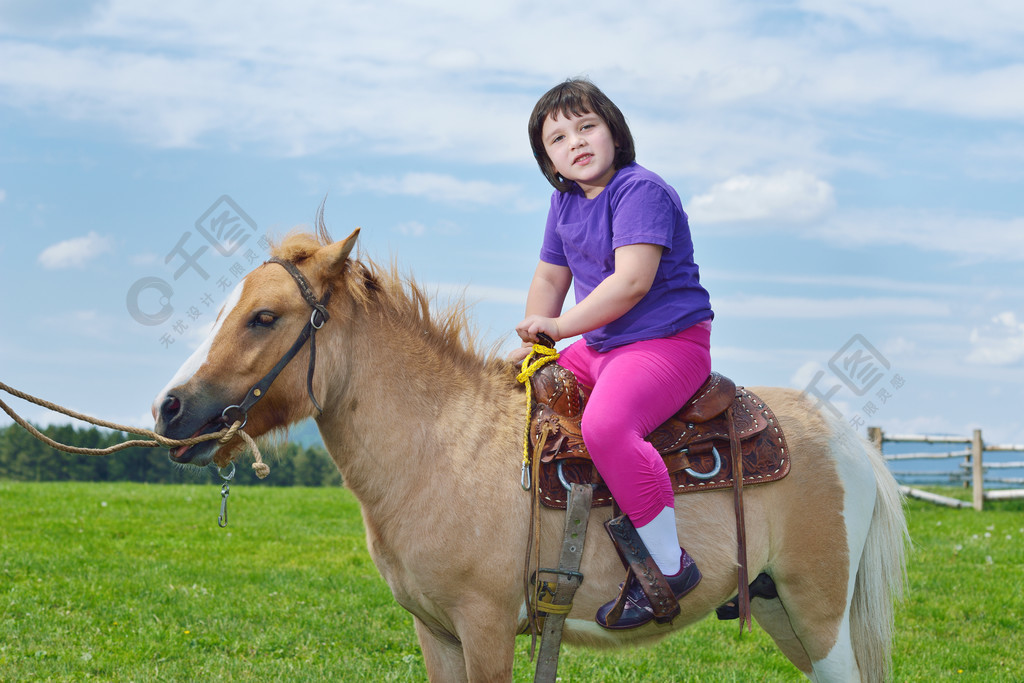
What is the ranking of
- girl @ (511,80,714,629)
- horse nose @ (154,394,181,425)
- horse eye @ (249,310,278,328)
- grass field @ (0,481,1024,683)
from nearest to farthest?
1. horse nose @ (154,394,181,425)
2. horse eye @ (249,310,278,328)
3. girl @ (511,80,714,629)
4. grass field @ (0,481,1024,683)

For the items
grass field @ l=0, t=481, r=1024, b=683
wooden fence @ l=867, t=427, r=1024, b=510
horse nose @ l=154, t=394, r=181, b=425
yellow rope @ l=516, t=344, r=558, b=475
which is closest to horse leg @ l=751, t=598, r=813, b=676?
yellow rope @ l=516, t=344, r=558, b=475

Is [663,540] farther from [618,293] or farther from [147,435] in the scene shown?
[147,435]

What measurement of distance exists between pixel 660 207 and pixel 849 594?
77.4 inches

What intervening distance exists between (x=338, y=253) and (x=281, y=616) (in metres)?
5.10

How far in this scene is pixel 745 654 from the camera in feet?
20.3

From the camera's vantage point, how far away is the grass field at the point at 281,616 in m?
5.70

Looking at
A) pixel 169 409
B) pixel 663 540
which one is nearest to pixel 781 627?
pixel 663 540

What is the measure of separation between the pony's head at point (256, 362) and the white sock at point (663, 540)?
55.9 inches

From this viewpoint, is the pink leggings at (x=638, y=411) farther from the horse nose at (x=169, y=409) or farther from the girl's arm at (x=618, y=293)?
the horse nose at (x=169, y=409)

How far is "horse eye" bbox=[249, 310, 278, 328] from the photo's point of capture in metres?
3.04

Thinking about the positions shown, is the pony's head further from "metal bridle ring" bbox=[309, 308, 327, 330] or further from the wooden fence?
the wooden fence

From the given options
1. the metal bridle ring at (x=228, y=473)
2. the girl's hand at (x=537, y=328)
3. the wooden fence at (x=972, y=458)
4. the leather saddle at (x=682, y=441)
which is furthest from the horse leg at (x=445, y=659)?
the wooden fence at (x=972, y=458)

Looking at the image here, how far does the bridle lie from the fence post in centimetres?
1561

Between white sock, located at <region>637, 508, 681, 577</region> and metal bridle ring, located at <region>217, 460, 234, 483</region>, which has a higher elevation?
metal bridle ring, located at <region>217, 460, 234, 483</region>
